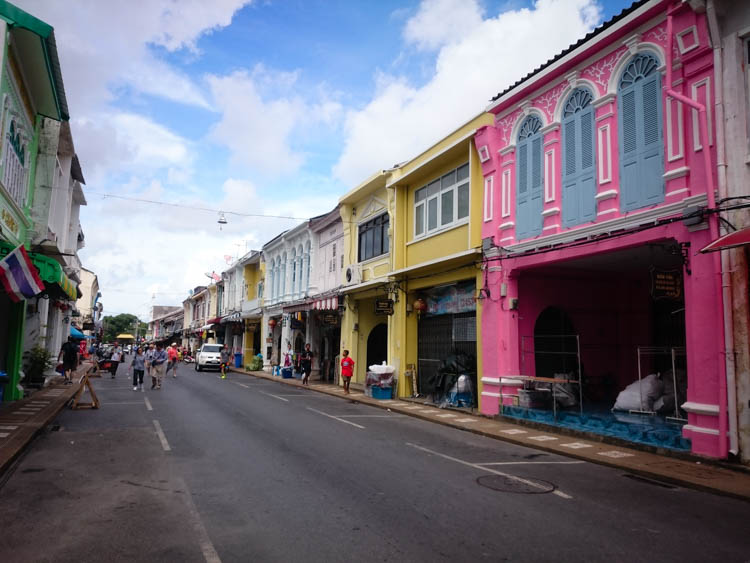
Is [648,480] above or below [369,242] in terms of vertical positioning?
below

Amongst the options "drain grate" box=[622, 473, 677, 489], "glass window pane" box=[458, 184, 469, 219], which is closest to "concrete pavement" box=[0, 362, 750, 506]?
"drain grate" box=[622, 473, 677, 489]

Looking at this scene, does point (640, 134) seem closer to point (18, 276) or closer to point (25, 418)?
point (18, 276)

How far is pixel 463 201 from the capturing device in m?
16.5

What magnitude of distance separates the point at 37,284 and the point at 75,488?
5729 mm

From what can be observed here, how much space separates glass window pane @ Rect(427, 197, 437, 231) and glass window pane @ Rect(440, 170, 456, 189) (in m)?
0.63

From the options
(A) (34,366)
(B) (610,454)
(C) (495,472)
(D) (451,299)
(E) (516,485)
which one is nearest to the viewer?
(E) (516,485)

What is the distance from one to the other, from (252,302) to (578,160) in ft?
97.9

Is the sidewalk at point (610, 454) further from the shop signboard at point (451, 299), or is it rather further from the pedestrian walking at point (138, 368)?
the pedestrian walking at point (138, 368)

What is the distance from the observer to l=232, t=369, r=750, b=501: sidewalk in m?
7.71

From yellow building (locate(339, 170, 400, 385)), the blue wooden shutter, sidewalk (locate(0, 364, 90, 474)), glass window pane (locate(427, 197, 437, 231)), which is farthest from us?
yellow building (locate(339, 170, 400, 385))

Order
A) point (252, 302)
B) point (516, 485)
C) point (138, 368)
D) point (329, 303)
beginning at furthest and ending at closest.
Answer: point (252, 302)
point (329, 303)
point (138, 368)
point (516, 485)

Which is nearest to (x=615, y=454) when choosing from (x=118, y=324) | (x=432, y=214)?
(x=432, y=214)

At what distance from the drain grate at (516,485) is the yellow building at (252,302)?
30390 mm

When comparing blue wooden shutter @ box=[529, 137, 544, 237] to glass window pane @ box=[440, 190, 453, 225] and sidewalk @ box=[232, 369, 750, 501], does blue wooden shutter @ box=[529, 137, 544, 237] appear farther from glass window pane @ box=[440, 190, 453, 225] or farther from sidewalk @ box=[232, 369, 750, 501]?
sidewalk @ box=[232, 369, 750, 501]
